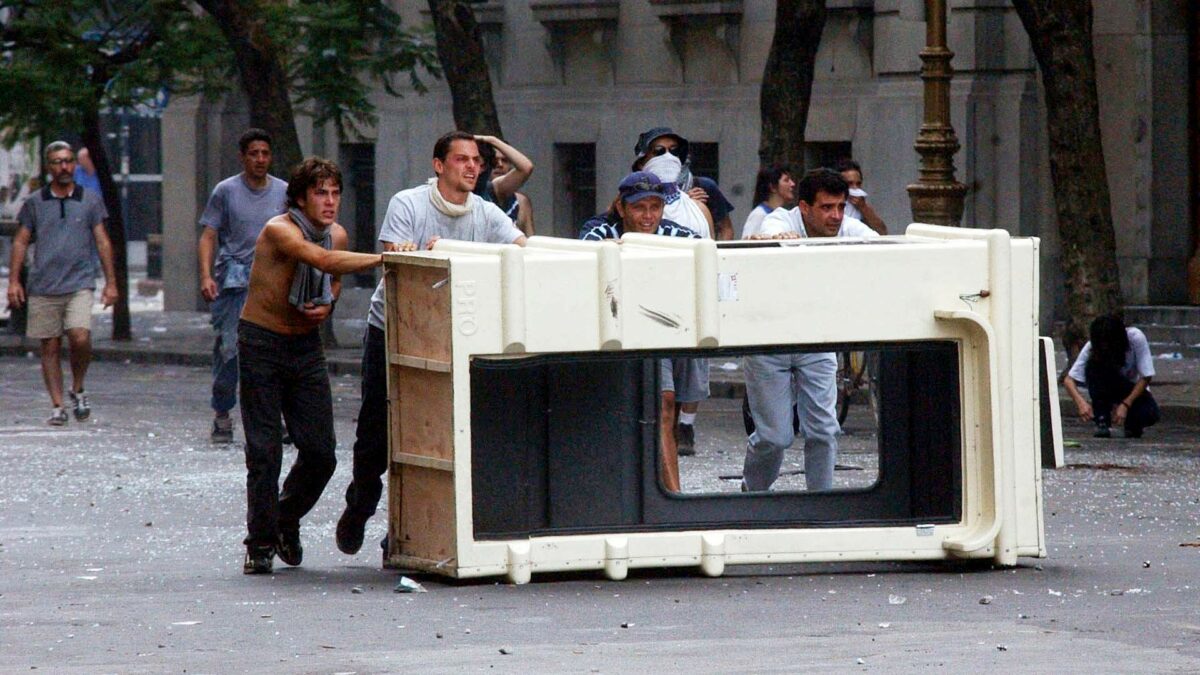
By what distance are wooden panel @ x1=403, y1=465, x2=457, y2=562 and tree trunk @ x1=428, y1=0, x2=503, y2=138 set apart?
1241 cm

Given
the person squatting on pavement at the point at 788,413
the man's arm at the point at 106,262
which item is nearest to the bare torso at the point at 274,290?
the person squatting on pavement at the point at 788,413

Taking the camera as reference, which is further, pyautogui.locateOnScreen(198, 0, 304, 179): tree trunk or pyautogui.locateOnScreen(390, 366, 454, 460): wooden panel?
pyautogui.locateOnScreen(198, 0, 304, 179): tree trunk

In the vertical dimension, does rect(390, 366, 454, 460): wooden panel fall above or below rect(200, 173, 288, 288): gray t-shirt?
below

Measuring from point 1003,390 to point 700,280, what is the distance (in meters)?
1.21

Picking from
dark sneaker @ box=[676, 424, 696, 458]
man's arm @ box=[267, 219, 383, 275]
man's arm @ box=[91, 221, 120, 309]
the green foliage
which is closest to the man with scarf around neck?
man's arm @ box=[267, 219, 383, 275]

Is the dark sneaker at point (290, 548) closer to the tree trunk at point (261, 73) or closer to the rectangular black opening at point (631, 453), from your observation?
the rectangular black opening at point (631, 453)

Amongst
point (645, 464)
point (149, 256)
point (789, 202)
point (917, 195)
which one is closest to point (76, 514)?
point (645, 464)

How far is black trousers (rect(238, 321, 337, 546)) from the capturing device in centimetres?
959

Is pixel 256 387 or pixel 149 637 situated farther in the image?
pixel 256 387

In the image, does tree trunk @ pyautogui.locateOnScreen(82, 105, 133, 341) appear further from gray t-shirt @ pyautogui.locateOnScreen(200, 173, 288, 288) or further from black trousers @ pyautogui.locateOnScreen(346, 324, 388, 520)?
black trousers @ pyautogui.locateOnScreen(346, 324, 388, 520)

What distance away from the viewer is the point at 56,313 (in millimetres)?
16609

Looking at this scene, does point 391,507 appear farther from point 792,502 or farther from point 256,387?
point 792,502

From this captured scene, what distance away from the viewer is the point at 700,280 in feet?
29.9

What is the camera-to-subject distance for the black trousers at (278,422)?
959cm
